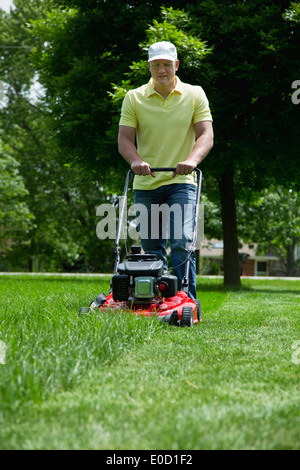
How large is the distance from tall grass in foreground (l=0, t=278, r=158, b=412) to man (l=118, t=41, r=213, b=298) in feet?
3.38

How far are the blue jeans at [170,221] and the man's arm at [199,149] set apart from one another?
261 millimetres

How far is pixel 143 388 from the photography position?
212 cm

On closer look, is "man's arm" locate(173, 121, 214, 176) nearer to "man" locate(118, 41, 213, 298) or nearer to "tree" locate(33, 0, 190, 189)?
"man" locate(118, 41, 213, 298)

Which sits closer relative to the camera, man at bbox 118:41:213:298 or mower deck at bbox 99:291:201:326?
mower deck at bbox 99:291:201:326

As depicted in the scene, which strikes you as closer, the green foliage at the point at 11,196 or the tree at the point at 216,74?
the tree at the point at 216,74

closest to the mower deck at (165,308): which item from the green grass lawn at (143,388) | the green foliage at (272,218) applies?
the green grass lawn at (143,388)

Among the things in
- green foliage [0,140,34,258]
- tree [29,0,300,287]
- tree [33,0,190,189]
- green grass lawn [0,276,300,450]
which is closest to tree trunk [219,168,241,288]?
tree [29,0,300,287]

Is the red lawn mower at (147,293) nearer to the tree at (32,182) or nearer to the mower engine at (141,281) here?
the mower engine at (141,281)

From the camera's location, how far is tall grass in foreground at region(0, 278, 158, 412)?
192cm

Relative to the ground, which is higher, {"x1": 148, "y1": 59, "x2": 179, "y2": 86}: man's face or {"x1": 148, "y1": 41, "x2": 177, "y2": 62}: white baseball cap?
{"x1": 148, "y1": 41, "x2": 177, "y2": 62}: white baseball cap

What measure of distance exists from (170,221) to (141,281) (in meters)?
0.81

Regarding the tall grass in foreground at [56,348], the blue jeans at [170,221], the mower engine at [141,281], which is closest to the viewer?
the tall grass in foreground at [56,348]

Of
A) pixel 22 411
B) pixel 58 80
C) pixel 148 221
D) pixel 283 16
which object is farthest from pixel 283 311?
pixel 58 80

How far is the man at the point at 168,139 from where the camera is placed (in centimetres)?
429
